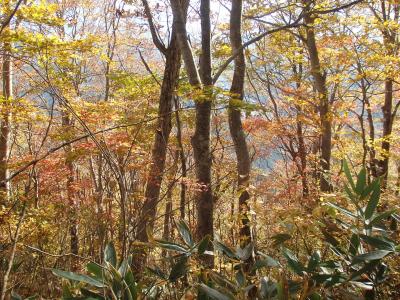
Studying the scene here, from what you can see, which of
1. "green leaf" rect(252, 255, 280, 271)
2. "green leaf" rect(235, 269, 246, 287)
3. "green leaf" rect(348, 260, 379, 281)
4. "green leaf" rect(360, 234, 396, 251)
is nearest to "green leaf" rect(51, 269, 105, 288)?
"green leaf" rect(235, 269, 246, 287)

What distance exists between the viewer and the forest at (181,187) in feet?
4.94

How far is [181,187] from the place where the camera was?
6.71 metres

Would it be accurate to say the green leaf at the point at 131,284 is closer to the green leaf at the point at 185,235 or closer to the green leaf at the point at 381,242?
the green leaf at the point at 185,235

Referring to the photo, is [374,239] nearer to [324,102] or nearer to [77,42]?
[77,42]

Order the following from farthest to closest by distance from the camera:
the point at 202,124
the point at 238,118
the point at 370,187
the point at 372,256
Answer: the point at 238,118 < the point at 202,124 < the point at 370,187 < the point at 372,256

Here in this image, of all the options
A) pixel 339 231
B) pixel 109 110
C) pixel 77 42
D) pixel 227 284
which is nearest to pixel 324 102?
pixel 109 110

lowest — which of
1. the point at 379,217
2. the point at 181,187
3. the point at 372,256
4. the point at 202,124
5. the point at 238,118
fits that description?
the point at 181,187

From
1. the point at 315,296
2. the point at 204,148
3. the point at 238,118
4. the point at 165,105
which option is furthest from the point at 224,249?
the point at 165,105

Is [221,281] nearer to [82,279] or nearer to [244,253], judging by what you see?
[244,253]

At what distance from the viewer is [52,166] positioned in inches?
206

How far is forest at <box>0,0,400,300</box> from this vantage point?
4.94 ft

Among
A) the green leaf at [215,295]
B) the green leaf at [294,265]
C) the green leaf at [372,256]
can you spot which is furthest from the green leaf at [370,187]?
the green leaf at [215,295]

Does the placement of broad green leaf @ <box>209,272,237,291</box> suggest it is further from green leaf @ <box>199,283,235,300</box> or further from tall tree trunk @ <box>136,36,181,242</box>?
tall tree trunk @ <box>136,36,181,242</box>

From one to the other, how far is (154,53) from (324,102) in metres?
10.1
